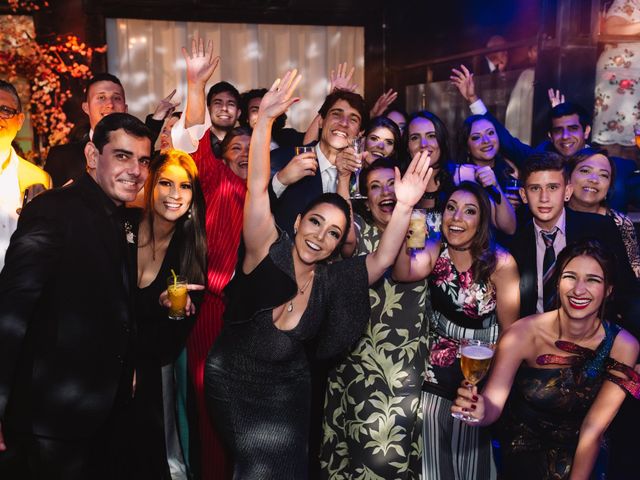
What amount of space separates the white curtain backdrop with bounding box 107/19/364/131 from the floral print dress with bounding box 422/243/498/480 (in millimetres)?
5285

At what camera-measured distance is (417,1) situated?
7145mm

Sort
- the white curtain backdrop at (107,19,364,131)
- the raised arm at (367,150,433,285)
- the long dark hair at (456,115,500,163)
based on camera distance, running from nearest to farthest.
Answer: the raised arm at (367,150,433,285) < the long dark hair at (456,115,500,163) < the white curtain backdrop at (107,19,364,131)

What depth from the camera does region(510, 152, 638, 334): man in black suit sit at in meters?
3.00

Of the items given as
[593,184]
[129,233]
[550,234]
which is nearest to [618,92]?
[593,184]

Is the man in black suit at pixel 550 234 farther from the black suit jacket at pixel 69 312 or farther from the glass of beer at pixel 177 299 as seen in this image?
the black suit jacket at pixel 69 312

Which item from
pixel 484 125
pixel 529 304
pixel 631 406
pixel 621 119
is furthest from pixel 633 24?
pixel 529 304

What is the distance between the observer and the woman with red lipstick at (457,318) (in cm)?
272

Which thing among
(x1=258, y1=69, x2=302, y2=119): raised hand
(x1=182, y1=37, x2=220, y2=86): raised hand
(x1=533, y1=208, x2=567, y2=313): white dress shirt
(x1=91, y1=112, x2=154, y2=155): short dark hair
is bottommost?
(x1=533, y1=208, x2=567, y2=313): white dress shirt

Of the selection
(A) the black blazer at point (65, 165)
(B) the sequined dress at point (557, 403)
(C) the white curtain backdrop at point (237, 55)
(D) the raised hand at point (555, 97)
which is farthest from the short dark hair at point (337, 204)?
(C) the white curtain backdrop at point (237, 55)

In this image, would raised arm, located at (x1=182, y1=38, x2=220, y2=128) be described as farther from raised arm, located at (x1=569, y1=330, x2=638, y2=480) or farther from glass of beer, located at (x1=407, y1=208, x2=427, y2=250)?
raised arm, located at (x1=569, y1=330, x2=638, y2=480)

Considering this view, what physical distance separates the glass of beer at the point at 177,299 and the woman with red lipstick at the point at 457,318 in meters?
0.86

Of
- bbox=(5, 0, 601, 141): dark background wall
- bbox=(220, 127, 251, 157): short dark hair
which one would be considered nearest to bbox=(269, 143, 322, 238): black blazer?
bbox=(220, 127, 251, 157): short dark hair

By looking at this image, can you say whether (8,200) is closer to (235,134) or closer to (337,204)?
(235,134)

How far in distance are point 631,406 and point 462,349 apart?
227 cm
